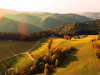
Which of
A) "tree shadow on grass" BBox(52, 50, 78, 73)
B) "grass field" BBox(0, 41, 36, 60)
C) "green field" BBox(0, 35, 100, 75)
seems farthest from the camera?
"grass field" BBox(0, 41, 36, 60)

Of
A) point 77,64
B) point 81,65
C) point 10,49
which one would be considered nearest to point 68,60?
point 77,64

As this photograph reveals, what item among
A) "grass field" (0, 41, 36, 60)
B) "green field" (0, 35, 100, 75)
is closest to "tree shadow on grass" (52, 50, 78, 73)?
"green field" (0, 35, 100, 75)

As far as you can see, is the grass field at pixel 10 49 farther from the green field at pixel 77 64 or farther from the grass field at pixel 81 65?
the grass field at pixel 81 65

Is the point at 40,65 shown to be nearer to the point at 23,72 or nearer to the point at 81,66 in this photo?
the point at 23,72

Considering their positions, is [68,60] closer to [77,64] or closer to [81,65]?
[77,64]

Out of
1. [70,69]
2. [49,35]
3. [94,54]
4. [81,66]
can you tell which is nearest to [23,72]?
[70,69]

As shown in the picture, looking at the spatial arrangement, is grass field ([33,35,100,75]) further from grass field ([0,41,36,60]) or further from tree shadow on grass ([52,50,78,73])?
grass field ([0,41,36,60])

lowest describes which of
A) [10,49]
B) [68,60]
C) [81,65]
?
[81,65]

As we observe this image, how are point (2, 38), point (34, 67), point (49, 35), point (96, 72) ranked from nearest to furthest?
point (96, 72) < point (34, 67) < point (2, 38) < point (49, 35)

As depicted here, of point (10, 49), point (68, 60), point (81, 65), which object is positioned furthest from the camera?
point (10, 49)

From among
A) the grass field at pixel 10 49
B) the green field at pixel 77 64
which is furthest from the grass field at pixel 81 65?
the grass field at pixel 10 49

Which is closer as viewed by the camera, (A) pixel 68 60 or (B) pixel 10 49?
(A) pixel 68 60
